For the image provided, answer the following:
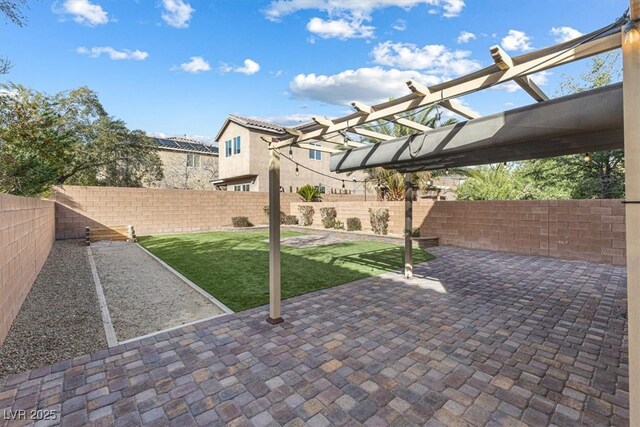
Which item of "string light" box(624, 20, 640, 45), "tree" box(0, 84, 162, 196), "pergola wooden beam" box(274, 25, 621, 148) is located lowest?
"string light" box(624, 20, 640, 45)

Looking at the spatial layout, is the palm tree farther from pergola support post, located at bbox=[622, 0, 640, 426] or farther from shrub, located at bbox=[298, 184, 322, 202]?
pergola support post, located at bbox=[622, 0, 640, 426]

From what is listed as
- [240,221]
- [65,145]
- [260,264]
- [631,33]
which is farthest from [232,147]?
[631,33]

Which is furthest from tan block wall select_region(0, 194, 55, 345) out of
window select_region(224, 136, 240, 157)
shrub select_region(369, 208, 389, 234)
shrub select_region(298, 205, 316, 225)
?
window select_region(224, 136, 240, 157)

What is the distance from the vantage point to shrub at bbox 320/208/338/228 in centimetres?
1739

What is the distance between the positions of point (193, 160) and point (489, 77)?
3199 cm

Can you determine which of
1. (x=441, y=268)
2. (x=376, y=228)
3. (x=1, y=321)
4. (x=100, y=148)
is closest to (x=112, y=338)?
(x=1, y=321)

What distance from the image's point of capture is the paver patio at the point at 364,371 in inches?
102

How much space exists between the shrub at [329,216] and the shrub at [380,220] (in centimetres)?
310

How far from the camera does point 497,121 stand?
3557mm

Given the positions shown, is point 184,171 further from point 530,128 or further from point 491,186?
point 530,128

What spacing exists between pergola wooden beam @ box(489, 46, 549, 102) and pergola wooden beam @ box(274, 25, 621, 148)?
25 mm

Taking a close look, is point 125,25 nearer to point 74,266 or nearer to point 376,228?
point 74,266

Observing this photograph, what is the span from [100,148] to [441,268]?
73.8 feet

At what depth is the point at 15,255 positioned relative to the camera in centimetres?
461
